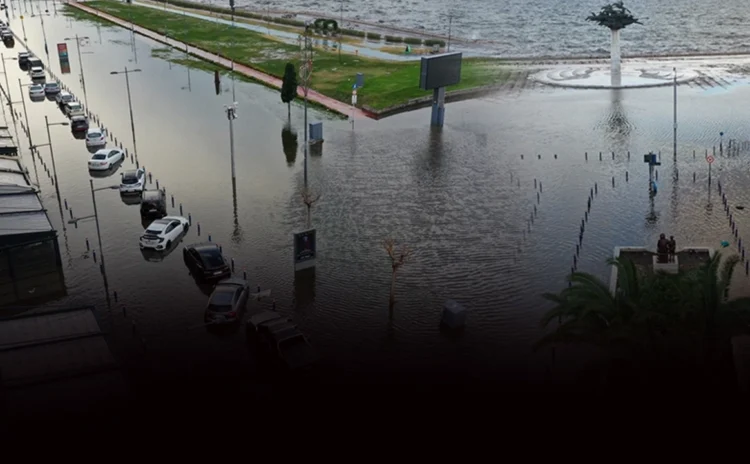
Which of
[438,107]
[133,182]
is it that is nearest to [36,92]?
[133,182]

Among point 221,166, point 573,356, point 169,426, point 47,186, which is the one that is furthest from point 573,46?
point 169,426

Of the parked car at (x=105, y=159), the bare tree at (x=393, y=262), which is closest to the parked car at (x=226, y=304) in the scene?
the bare tree at (x=393, y=262)

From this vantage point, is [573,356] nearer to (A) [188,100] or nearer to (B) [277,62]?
(A) [188,100]

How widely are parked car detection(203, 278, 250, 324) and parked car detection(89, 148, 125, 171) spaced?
28.5 m

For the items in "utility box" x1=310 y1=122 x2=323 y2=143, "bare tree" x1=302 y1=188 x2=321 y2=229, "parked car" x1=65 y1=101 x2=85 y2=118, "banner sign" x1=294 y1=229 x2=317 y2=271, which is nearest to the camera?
"banner sign" x1=294 y1=229 x2=317 y2=271

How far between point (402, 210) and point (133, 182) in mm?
19602

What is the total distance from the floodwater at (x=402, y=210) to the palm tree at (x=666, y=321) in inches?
137

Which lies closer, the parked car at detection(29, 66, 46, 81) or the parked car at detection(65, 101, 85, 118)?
the parked car at detection(65, 101, 85, 118)

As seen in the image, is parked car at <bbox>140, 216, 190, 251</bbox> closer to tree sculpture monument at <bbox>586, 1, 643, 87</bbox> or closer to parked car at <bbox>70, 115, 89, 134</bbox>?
parked car at <bbox>70, 115, 89, 134</bbox>

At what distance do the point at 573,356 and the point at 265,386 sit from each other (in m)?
13.7

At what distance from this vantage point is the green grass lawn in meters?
94.6

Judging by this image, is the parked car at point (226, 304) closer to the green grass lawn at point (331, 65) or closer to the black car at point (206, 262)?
the black car at point (206, 262)

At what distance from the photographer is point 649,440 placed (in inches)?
1187

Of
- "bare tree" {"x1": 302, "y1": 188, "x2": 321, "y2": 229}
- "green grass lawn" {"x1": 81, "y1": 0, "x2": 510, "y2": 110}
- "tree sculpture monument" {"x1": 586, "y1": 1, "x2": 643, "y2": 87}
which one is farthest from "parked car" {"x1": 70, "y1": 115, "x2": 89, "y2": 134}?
"tree sculpture monument" {"x1": 586, "y1": 1, "x2": 643, "y2": 87}
